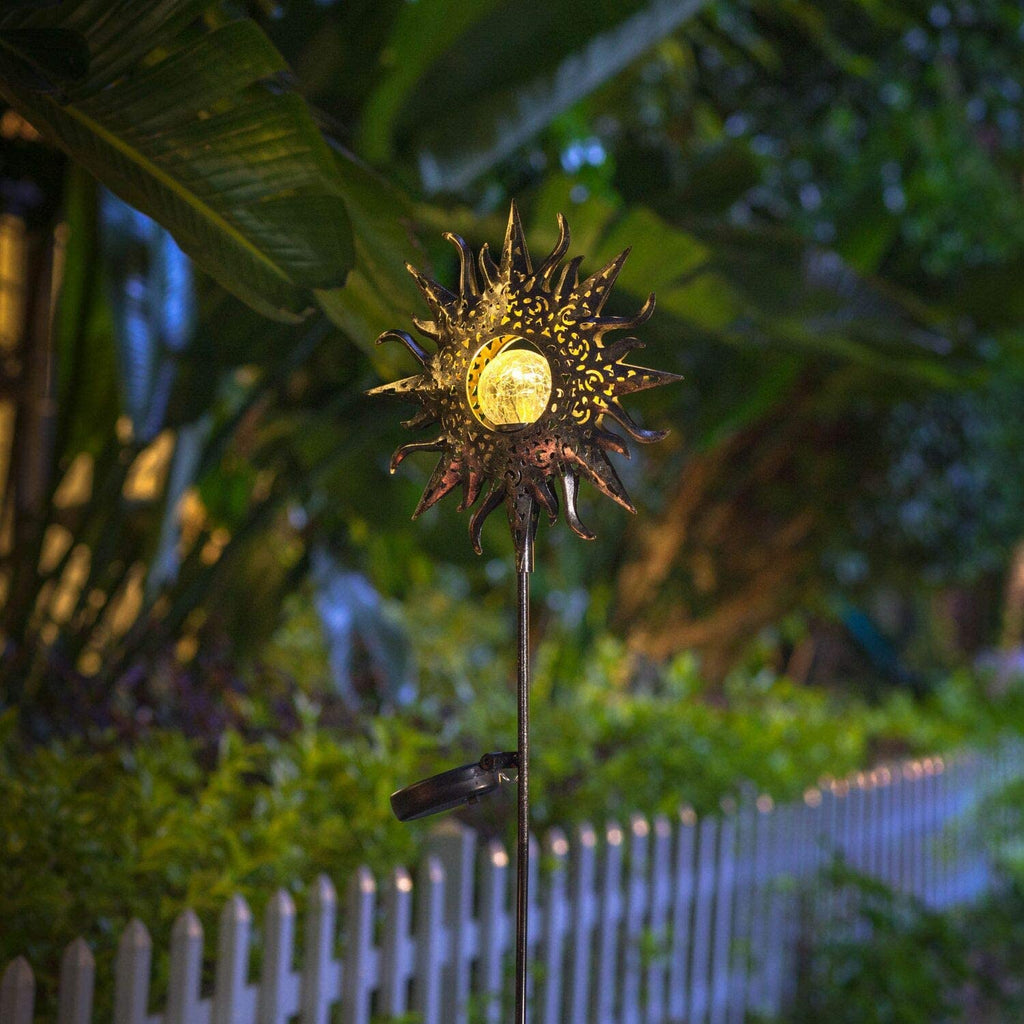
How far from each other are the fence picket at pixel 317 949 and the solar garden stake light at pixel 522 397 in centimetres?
62

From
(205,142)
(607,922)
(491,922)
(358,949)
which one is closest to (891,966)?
(607,922)

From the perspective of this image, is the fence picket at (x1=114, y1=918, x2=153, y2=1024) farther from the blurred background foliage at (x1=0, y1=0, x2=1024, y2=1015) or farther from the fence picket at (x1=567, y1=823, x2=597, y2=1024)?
the fence picket at (x1=567, y1=823, x2=597, y2=1024)

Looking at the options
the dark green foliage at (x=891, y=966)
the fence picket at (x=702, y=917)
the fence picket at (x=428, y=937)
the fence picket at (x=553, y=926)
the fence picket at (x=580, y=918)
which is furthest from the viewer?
the dark green foliage at (x=891, y=966)

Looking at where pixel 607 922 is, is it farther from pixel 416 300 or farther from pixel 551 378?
pixel 551 378

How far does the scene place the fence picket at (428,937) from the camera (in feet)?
8.27

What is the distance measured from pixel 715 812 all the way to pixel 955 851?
2.15 metres

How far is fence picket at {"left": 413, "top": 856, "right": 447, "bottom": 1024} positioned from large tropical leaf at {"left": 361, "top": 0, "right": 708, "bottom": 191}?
2.02m

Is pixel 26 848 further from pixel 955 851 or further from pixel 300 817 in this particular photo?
pixel 955 851

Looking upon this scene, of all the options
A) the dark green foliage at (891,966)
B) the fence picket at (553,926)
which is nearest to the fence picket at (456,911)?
the fence picket at (553,926)

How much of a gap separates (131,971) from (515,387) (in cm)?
115

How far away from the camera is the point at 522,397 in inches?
67.1

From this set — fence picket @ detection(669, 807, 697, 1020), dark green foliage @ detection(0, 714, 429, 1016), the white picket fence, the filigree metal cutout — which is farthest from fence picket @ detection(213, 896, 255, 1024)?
fence picket @ detection(669, 807, 697, 1020)

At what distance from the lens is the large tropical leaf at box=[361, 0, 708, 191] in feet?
10.7

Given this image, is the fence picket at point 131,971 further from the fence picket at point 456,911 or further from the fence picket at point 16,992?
the fence picket at point 456,911
